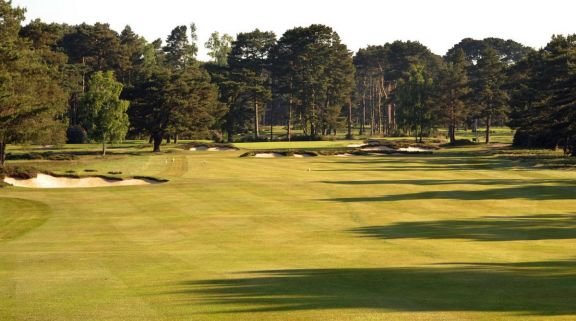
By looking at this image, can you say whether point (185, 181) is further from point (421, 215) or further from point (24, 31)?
point (24, 31)

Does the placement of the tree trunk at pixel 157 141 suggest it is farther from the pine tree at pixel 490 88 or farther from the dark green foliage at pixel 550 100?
the pine tree at pixel 490 88

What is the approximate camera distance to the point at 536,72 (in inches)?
4158

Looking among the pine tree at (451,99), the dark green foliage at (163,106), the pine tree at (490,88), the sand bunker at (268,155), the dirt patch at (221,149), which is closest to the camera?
the sand bunker at (268,155)

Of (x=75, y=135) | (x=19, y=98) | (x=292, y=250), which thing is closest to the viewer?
(x=292, y=250)

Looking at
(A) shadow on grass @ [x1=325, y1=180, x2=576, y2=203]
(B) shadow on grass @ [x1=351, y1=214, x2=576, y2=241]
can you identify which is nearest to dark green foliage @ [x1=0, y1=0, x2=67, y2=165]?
(A) shadow on grass @ [x1=325, y1=180, x2=576, y2=203]

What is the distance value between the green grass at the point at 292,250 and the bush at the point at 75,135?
68.4m

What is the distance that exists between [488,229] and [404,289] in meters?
14.5

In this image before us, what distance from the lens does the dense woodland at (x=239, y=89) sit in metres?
73.9

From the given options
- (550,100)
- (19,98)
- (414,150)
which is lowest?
(414,150)

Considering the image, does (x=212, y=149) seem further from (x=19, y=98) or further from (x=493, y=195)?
(x=493, y=195)

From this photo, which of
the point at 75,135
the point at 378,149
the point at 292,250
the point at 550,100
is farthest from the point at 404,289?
the point at 75,135

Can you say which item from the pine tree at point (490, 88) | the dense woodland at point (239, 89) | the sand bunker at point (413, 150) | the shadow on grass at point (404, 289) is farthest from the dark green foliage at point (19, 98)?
the pine tree at point (490, 88)

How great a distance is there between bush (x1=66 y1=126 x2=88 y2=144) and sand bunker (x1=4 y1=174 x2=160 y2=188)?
214 feet

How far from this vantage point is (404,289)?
1680 cm
